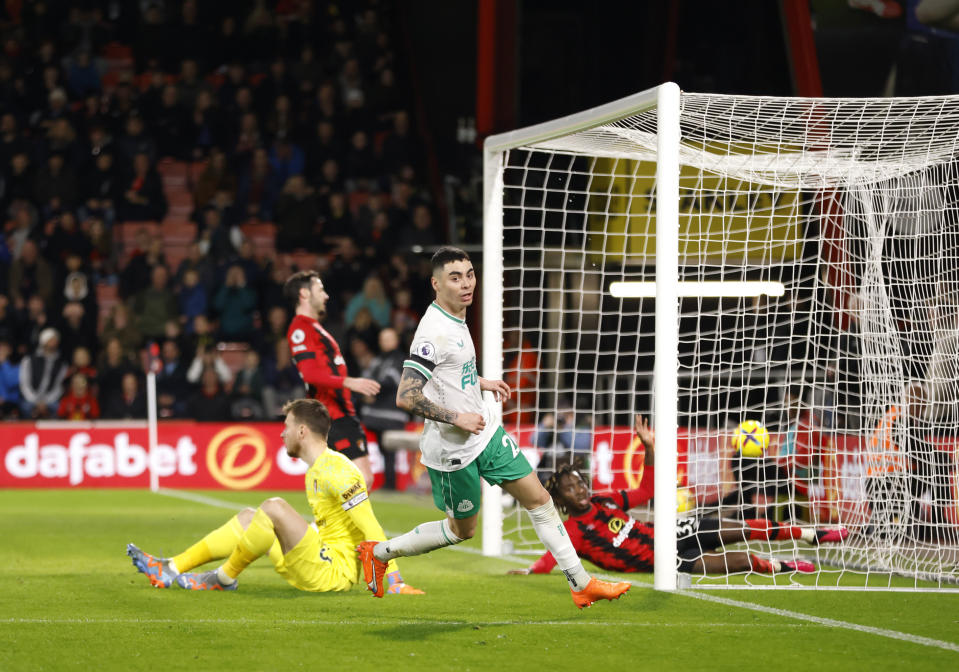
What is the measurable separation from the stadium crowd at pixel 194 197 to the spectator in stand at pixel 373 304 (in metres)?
0.03

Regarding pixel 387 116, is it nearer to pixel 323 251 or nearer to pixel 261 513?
pixel 323 251

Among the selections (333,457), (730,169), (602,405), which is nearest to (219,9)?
(602,405)

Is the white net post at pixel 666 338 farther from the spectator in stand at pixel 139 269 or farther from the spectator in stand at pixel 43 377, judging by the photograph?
the spectator in stand at pixel 139 269

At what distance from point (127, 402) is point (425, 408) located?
11879 mm

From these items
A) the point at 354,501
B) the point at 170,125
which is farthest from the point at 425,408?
the point at 170,125

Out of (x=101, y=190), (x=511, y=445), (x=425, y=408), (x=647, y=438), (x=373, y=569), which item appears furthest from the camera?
(x=101, y=190)

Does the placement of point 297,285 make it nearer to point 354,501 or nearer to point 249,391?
point 354,501

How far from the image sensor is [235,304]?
59.7 ft

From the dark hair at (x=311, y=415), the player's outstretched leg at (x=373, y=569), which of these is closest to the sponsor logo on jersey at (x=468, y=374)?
the player's outstretched leg at (x=373, y=569)

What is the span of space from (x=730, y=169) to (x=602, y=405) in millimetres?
5913

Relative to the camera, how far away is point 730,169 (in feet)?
30.8

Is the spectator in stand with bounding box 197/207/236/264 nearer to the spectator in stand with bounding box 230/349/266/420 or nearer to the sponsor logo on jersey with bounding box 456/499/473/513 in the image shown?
the spectator in stand with bounding box 230/349/266/420

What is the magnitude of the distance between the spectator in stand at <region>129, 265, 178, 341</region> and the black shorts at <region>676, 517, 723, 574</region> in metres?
11.2

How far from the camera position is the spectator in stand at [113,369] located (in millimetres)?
17328
